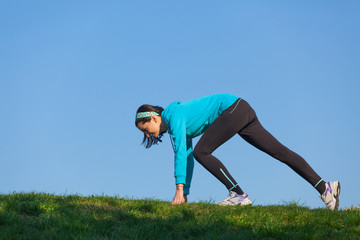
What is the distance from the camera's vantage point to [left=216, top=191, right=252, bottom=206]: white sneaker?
6793mm

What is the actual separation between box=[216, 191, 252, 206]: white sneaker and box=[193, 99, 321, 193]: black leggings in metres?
0.11

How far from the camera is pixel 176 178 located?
6578mm

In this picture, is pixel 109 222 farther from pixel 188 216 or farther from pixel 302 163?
pixel 302 163

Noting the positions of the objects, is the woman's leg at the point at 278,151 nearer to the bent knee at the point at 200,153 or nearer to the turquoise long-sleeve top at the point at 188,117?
the turquoise long-sleeve top at the point at 188,117

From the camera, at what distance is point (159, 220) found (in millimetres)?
5637

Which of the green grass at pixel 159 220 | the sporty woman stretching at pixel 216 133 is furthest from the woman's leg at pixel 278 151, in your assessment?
the green grass at pixel 159 220

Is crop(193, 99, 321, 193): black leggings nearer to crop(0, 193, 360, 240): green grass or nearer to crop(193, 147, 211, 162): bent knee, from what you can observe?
crop(193, 147, 211, 162): bent knee

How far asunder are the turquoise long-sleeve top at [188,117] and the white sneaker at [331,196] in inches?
86.0

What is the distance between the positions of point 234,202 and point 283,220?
3.25 ft

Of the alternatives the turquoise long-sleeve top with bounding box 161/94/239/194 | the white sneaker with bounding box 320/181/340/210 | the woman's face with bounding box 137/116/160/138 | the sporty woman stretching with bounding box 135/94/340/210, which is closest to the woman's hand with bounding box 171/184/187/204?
the sporty woman stretching with bounding box 135/94/340/210

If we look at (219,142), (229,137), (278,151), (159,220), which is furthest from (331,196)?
(159,220)

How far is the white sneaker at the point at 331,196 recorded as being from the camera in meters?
6.84

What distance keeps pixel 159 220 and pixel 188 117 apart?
202 centimetres

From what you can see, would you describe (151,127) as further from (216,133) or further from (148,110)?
(216,133)
